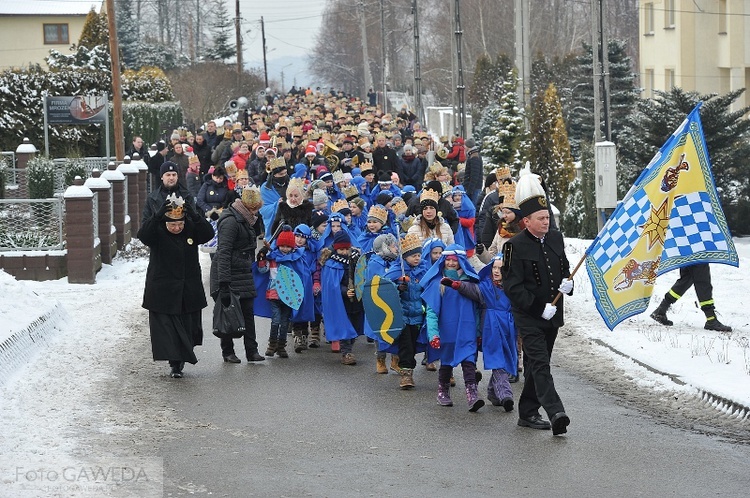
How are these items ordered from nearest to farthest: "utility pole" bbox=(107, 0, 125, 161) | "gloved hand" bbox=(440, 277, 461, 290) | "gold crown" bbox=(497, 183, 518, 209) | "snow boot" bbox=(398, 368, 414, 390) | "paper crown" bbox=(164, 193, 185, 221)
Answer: "gloved hand" bbox=(440, 277, 461, 290) < "snow boot" bbox=(398, 368, 414, 390) < "paper crown" bbox=(164, 193, 185, 221) < "gold crown" bbox=(497, 183, 518, 209) < "utility pole" bbox=(107, 0, 125, 161)

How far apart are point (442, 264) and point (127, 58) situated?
83807 millimetres

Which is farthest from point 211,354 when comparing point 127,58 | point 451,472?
point 127,58

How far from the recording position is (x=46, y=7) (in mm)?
73062

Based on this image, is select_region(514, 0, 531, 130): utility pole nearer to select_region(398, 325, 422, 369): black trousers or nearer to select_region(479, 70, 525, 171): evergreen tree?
select_region(479, 70, 525, 171): evergreen tree

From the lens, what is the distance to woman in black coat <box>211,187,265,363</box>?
12.6m

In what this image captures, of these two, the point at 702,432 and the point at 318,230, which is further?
the point at 318,230

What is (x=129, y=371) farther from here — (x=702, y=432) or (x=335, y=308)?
(x=702, y=432)

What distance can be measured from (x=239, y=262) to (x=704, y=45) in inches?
1451

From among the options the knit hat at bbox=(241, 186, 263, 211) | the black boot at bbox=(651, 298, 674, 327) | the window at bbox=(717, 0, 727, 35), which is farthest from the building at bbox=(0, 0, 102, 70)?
the knit hat at bbox=(241, 186, 263, 211)

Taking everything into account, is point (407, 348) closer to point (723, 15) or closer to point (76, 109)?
point (76, 109)

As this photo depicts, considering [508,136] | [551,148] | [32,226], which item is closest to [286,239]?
[32,226]

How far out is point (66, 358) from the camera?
1266cm

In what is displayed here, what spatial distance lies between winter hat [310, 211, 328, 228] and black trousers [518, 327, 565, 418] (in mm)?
4636

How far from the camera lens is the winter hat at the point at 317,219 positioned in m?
14.0
